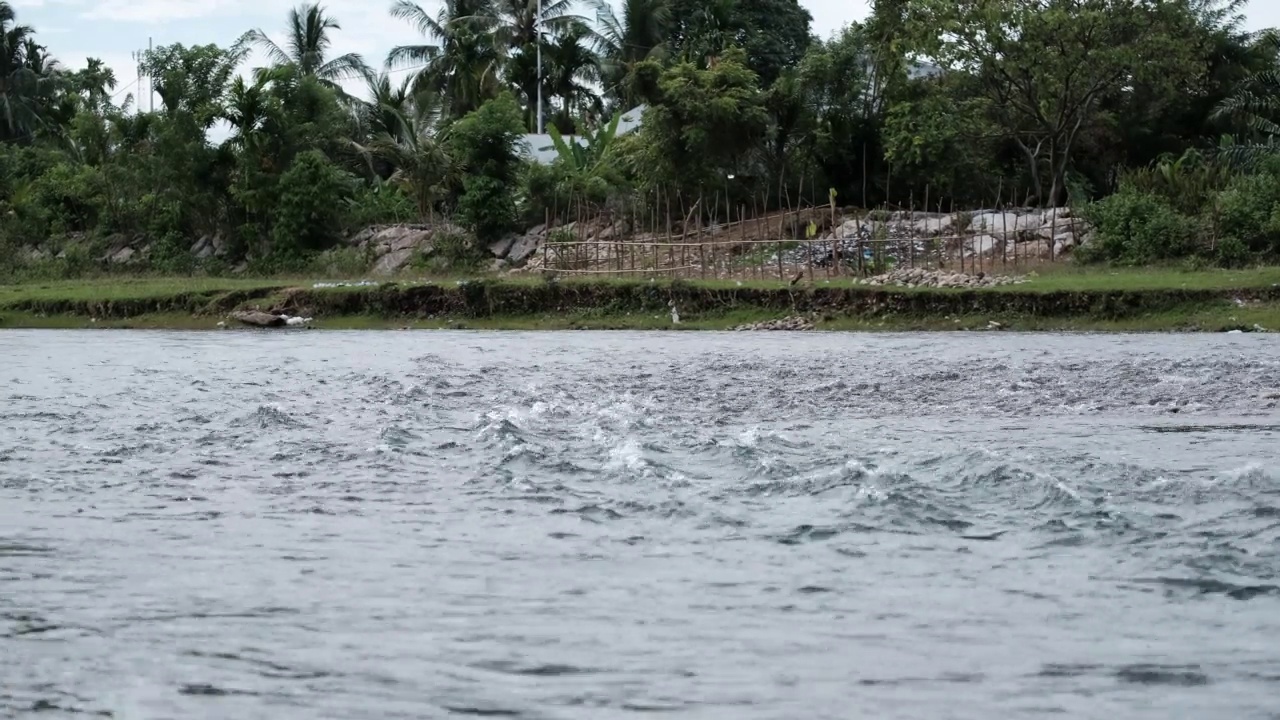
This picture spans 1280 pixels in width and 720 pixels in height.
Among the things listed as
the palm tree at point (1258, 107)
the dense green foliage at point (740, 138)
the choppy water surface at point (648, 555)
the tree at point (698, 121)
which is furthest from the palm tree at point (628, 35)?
the choppy water surface at point (648, 555)

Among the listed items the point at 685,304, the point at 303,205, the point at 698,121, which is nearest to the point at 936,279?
the point at 685,304

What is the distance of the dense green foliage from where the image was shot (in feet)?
119

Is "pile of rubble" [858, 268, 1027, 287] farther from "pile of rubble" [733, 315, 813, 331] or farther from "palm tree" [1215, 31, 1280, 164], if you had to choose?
"palm tree" [1215, 31, 1280, 164]

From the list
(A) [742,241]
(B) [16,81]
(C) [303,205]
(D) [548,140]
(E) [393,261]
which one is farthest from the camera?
(B) [16,81]

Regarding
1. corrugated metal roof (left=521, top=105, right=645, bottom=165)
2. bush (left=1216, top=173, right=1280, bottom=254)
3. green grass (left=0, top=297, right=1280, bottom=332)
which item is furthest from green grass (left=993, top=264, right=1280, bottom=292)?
corrugated metal roof (left=521, top=105, right=645, bottom=165)

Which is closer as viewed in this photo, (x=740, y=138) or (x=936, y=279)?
(x=936, y=279)

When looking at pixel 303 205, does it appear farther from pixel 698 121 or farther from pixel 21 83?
pixel 21 83

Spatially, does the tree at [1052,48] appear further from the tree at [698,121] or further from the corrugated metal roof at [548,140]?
the corrugated metal roof at [548,140]

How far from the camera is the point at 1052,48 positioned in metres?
35.9

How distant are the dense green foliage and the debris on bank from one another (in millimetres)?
10217

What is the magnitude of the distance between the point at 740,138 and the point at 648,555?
34.1 m

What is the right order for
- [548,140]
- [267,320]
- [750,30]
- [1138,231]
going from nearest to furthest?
[267,320] < [1138,231] < [548,140] < [750,30]

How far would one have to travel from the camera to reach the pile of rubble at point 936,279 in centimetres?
2789

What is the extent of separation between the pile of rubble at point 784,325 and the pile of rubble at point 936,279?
1.81 metres
